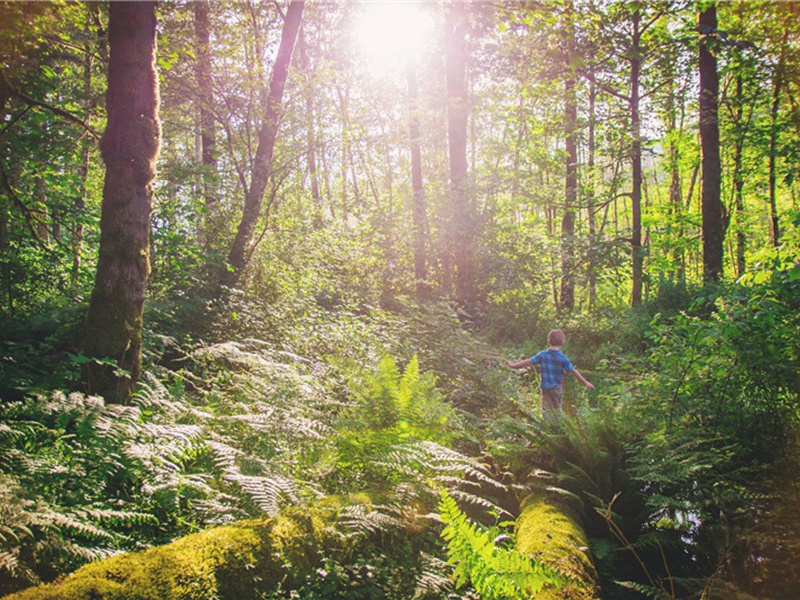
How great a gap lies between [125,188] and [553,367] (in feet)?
21.5

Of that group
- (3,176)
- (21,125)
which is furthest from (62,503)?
(21,125)

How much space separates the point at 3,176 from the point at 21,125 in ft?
14.5

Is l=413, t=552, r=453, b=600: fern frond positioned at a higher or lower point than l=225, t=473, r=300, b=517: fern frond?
lower

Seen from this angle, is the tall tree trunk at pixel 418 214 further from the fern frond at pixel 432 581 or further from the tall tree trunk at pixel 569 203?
the fern frond at pixel 432 581

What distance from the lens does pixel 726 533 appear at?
10.7 ft

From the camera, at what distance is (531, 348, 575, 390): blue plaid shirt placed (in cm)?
800

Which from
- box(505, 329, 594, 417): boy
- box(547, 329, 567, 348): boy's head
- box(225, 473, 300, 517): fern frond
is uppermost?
box(547, 329, 567, 348): boy's head

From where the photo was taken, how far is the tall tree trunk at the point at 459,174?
18.1 meters

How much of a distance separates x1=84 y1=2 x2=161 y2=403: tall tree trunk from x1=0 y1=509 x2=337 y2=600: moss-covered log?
314 centimetres

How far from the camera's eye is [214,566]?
7.96ft

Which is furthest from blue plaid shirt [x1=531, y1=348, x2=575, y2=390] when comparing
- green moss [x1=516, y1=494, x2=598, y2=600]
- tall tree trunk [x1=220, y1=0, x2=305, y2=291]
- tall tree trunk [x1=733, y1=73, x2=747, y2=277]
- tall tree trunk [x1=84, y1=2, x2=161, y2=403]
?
tall tree trunk [x1=733, y1=73, x2=747, y2=277]

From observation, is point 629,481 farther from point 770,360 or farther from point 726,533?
point 770,360

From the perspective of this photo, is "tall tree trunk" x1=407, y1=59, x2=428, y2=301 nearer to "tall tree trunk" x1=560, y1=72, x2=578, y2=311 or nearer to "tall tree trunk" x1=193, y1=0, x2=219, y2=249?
"tall tree trunk" x1=560, y1=72, x2=578, y2=311

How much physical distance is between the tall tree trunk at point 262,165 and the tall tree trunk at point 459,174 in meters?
8.16
